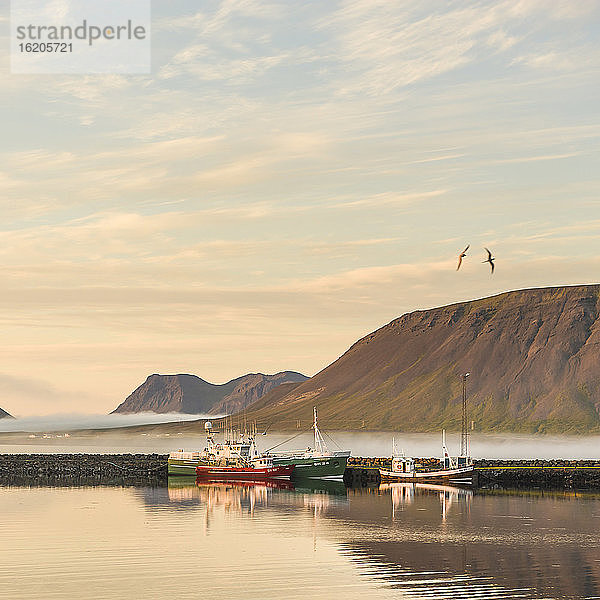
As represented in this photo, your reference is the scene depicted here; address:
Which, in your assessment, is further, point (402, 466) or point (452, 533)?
point (402, 466)

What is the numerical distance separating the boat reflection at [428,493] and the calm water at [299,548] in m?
0.69

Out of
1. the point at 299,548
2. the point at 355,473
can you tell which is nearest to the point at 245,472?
the point at 355,473

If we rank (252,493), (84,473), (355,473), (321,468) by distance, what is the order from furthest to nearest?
(84,473)
(355,473)
(321,468)
(252,493)

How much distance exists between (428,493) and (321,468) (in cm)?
2029

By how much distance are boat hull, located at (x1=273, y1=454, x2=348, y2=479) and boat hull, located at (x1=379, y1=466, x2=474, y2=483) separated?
25.2ft

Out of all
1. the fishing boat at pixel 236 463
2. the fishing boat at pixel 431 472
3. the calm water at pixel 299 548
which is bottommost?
the calm water at pixel 299 548

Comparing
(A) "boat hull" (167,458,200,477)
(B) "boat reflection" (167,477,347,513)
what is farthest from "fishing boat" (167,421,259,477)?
(B) "boat reflection" (167,477,347,513)

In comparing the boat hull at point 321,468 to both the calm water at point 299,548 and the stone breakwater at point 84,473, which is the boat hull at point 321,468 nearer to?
the stone breakwater at point 84,473

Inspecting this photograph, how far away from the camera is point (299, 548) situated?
6644cm

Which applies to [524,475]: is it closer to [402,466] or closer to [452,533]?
[402,466]

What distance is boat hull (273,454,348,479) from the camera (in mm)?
139750

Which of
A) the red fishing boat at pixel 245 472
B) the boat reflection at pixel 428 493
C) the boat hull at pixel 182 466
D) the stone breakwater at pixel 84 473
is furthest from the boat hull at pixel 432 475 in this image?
the stone breakwater at pixel 84 473

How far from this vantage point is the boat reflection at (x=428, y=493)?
101519mm

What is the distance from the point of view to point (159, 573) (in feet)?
183
